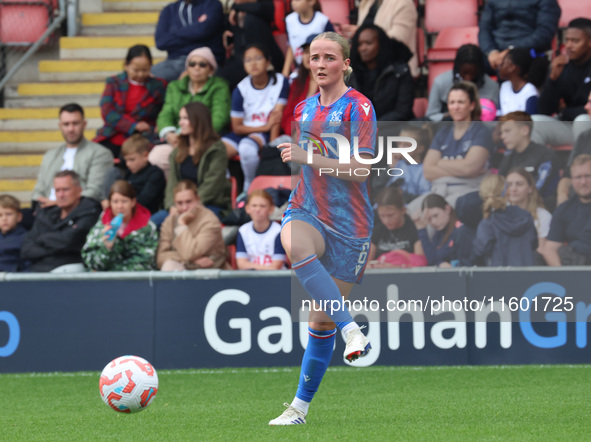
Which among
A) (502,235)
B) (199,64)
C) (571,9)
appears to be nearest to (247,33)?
(199,64)

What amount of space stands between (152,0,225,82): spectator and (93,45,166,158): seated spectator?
1.84 ft

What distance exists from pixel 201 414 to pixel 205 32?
22.7 feet

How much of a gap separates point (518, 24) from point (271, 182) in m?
3.21

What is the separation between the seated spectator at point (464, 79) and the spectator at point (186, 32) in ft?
9.77

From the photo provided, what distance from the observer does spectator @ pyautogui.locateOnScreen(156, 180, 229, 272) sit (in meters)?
8.95

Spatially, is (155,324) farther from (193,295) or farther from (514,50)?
(514,50)

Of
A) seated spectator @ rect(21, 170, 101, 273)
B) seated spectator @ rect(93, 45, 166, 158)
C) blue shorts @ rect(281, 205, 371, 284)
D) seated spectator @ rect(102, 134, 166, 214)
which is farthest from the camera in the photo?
seated spectator @ rect(93, 45, 166, 158)

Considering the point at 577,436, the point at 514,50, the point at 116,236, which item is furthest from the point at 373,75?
the point at 577,436

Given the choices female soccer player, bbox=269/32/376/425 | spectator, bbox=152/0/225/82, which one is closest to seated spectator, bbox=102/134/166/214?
spectator, bbox=152/0/225/82

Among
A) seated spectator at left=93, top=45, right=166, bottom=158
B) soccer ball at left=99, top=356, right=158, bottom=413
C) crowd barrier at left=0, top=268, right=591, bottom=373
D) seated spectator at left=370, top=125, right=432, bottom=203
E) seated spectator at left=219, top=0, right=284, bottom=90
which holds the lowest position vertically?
crowd barrier at left=0, top=268, right=591, bottom=373

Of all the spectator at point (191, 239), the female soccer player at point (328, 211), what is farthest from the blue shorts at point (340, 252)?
the spectator at point (191, 239)

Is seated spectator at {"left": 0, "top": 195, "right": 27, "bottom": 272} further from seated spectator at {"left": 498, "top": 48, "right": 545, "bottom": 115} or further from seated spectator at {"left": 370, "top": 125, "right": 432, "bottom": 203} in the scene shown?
seated spectator at {"left": 498, "top": 48, "right": 545, "bottom": 115}

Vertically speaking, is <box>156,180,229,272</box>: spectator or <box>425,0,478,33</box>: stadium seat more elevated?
<box>425,0,478,33</box>: stadium seat

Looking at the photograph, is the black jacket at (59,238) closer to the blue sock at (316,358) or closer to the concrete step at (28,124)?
the concrete step at (28,124)
